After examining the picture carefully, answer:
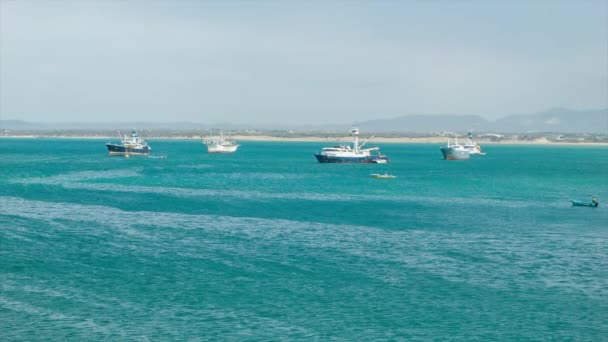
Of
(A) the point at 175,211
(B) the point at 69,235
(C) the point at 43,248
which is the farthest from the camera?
(A) the point at 175,211

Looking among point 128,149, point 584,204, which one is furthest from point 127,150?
point 584,204

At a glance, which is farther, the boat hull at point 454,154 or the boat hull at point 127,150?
the boat hull at point 127,150

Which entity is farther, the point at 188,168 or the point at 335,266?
the point at 188,168

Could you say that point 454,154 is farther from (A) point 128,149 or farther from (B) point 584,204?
(B) point 584,204

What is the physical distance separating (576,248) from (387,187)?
4780cm

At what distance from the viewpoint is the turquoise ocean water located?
3091 centimetres

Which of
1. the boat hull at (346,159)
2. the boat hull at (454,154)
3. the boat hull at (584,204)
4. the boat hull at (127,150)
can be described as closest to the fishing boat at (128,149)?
the boat hull at (127,150)

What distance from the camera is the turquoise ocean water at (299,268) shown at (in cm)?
3091

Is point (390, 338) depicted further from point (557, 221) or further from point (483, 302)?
point (557, 221)

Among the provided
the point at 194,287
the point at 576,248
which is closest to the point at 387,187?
the point at 576,248

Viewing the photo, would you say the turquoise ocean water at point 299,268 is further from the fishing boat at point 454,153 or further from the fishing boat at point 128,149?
the fishing boat at point 128,149

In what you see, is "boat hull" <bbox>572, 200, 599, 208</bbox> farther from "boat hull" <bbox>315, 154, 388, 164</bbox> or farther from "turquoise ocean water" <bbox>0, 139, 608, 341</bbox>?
"boat hull" <bbox>315, 154, 388, 164</bbox>

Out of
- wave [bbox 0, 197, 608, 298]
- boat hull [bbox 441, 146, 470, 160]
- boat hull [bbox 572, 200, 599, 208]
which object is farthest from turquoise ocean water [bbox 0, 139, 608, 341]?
boat hull [bbox 441, 146, 470, 160]

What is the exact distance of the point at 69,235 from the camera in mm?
51531
